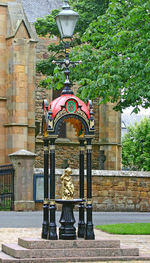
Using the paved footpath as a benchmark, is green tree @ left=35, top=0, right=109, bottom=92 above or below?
above

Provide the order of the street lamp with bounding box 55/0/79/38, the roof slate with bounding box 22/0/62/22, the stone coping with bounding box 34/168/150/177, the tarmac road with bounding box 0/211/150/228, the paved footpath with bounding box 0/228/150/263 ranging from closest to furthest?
the street lamp with bounding box 55/0/79/38, the paved footpath with bounding box 0/228/150/263, the tarmac road with bounding box 0/211/150/228, the stone coping with bounding box 34/168/150/177, the roof slate with bounding box 22/0/62/22

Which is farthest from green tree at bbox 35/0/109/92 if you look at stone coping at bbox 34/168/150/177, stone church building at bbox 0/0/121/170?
stone coping at bbox 34/168/150/177

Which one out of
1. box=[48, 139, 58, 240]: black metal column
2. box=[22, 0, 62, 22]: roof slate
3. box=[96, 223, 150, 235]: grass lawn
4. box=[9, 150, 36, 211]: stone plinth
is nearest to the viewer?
box=[48, 139, 58, 240]: black metal column

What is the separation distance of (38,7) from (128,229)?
27057mm

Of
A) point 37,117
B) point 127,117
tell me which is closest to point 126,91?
point 37,117

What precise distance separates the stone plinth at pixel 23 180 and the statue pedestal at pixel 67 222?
11.9 m

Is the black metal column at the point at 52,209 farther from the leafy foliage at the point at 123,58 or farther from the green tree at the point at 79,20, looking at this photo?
the green tree at the point at 79,20

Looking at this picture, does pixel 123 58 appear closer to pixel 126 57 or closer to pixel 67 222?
pixel 126 57

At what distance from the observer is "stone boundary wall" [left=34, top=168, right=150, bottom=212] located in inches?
1007

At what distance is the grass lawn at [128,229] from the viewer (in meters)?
16.7

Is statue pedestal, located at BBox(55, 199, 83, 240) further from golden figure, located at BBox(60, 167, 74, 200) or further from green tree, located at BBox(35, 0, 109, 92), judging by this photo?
green tree, located at BBox(35, 0, 109, 92)

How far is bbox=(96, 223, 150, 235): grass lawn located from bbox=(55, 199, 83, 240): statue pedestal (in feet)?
14.1

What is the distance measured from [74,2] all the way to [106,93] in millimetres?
14487

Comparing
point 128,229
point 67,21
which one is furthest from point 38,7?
point 67,21
